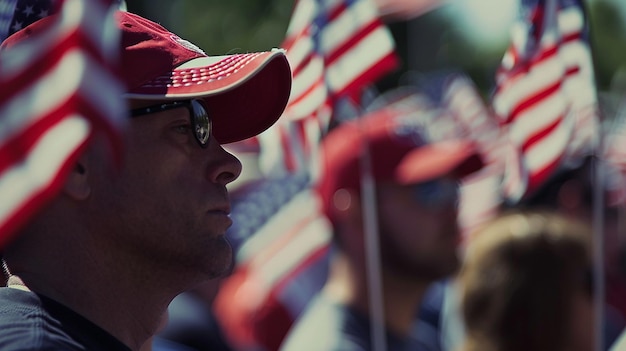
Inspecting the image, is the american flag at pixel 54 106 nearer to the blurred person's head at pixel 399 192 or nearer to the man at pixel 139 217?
the man at pixel 139 217

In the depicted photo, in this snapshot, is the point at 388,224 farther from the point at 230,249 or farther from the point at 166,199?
the point at 166,199

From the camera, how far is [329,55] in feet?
17.0

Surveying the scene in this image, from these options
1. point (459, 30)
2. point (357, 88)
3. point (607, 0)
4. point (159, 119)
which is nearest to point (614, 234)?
point (357, 88)

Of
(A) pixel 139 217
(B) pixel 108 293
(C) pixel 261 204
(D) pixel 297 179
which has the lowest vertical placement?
(C) pixel 261 204

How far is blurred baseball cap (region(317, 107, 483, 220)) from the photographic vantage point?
5836 mm

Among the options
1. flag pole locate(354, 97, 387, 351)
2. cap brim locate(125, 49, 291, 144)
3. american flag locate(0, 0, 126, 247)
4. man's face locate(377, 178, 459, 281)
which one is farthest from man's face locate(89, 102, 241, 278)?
man's face locate(377, 178, 459, 281)

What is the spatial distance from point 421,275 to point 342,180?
2.20 ft

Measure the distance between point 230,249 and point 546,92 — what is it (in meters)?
2.91

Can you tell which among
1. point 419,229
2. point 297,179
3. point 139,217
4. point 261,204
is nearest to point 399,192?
point 419,229

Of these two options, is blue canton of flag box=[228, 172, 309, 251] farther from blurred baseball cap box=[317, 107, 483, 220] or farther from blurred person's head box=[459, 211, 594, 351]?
blurred person's head box=[459, 211, 594, 351]

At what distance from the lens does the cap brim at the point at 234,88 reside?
2695 mm

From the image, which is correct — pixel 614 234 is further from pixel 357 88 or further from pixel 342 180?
pixel 357 88

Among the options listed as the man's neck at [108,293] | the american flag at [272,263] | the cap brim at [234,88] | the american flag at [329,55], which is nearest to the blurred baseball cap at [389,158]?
the american flag at [329,55]

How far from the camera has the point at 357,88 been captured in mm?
5266
